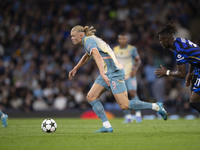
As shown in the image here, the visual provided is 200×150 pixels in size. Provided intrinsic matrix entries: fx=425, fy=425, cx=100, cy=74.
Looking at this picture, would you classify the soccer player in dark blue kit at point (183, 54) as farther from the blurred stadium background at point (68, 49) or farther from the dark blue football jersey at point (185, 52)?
the blurred stadium background at point (68, 49)

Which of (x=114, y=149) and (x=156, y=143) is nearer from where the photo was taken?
(x=114, y=149)

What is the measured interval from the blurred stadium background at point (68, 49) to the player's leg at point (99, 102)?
8.82 metres

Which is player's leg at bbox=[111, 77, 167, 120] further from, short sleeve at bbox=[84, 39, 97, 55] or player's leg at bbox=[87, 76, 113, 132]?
short sleeve at bbox=[84, 39, 97, 55]

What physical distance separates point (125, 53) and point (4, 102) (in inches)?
273

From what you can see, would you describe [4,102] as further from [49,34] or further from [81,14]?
[81,14]

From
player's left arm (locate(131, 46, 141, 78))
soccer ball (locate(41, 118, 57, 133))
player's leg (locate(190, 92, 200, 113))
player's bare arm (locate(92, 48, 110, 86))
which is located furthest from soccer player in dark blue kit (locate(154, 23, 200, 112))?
player's left arm (locate(131, 46, 141, 78))

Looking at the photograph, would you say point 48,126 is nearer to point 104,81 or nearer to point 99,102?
point 99,102

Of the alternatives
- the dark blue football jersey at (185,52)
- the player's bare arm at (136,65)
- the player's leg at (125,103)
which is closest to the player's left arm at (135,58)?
the player's bare arm at (136,65)

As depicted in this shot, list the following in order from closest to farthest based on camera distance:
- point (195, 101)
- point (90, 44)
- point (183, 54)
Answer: point (183, 54), point (195, 101), point (90, 44)

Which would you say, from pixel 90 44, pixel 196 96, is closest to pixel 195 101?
pixel 196 96

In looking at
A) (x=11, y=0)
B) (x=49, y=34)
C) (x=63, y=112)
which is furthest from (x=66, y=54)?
(x=11, y=0)

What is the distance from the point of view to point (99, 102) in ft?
29.1

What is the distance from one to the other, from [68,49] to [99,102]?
38.1ft

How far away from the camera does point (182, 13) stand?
20750mm
